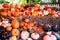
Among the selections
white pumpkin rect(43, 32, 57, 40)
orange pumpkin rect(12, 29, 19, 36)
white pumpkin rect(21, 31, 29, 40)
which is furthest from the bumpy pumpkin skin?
orange pumpkin rect(12, 29, 19, 36)

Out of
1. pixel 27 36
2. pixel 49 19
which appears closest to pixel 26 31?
pixel 27 36

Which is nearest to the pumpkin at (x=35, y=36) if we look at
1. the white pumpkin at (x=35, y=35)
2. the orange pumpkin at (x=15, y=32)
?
the white pumpkin at (x=35, y=35)

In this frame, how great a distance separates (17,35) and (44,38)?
0.27 metres

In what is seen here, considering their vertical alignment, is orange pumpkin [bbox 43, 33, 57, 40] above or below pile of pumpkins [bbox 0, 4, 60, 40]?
below

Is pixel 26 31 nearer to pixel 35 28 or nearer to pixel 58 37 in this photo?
pixel 35 28

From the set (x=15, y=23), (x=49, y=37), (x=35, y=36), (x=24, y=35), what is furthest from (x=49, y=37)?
(x=15, y=23)

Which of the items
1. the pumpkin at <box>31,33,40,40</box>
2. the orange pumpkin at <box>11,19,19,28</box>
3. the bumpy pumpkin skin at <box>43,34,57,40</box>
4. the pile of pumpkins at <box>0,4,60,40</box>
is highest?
the orange pumpkin at <box>11,19,19,28</box>

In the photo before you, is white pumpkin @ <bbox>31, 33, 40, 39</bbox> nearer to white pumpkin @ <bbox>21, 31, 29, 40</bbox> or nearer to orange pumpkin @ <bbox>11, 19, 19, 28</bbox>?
white pumpkin @ <bbox>21, 31, 29, 40</bbox>

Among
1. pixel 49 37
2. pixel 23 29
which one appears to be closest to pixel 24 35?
pixel 23 29

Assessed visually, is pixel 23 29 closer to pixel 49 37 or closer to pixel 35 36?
pixel 35 36

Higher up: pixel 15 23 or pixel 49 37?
pixel 15 23

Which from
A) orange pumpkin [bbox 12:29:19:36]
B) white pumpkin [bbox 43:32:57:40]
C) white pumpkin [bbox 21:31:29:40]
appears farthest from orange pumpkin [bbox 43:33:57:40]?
orange pumpkin [bbox 12:29:19:36]

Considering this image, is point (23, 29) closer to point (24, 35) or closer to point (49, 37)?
point (24, 35)

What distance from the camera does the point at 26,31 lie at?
167 centimetres
